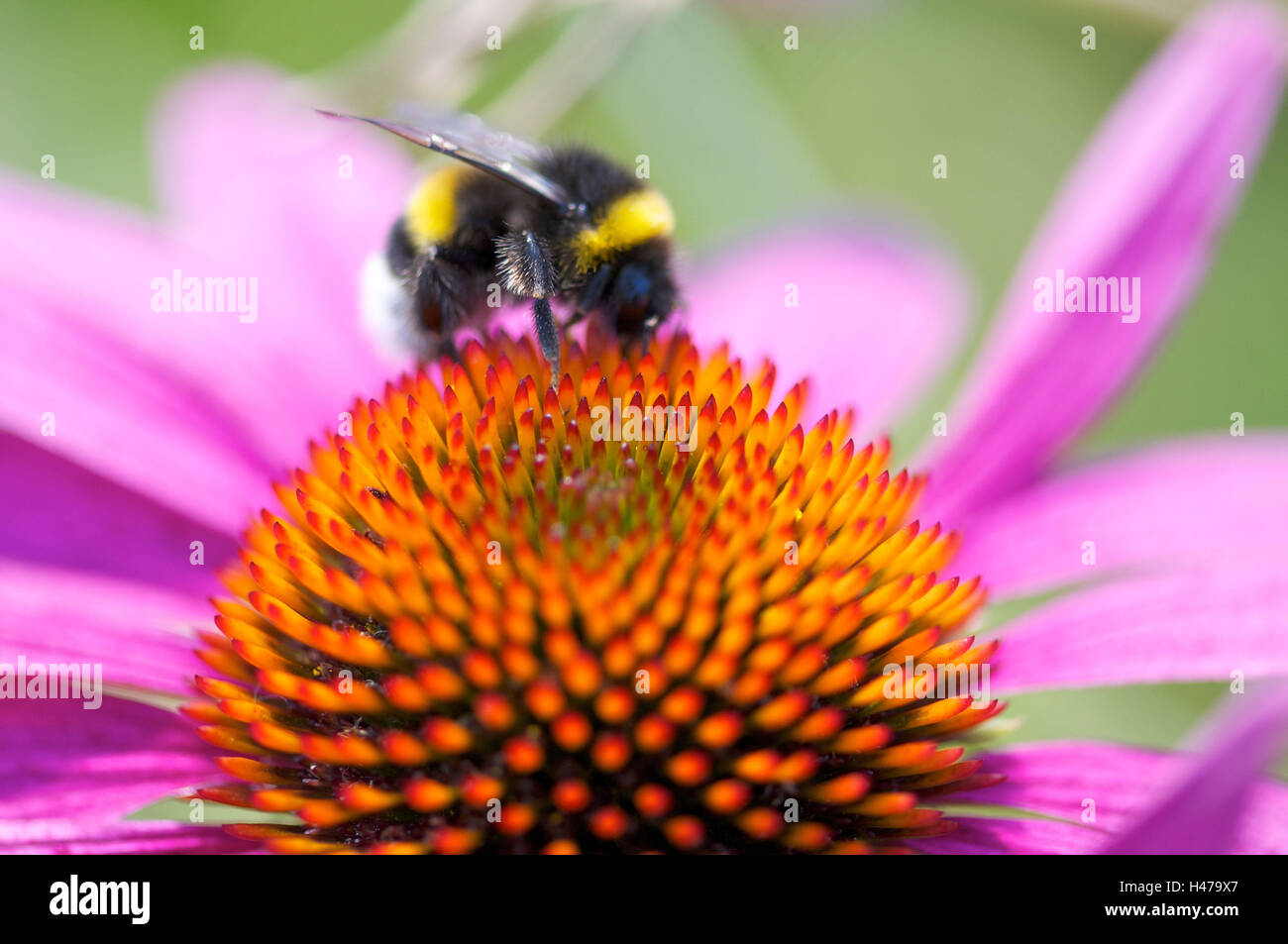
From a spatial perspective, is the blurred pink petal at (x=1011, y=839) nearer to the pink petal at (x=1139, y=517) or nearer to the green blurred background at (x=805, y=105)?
the pink petal at (x=1139, y=517)

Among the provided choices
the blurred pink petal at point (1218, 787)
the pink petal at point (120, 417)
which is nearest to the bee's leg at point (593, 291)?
the pink petal at point (120, 417)

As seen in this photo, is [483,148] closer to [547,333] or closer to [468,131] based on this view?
[468,131]

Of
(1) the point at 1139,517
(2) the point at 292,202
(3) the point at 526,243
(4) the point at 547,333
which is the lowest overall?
(1) the point at 1139,517

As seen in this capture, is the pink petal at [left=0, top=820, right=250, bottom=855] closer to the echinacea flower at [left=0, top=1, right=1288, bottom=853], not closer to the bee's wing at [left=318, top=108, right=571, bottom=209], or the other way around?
the echinacea flower at [left=0, top=1, right=1288, bottom=853]

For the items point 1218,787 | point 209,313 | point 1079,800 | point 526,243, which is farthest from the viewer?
point 209,313

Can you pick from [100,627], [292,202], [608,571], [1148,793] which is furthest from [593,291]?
[292,202]

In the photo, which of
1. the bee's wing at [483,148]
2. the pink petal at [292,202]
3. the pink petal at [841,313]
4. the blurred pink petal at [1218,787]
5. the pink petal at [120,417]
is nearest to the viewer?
the blurred pink petal at [1218,787]
